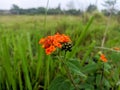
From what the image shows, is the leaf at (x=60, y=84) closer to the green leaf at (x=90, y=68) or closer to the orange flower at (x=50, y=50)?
the green leaf at (x=90, y=68)

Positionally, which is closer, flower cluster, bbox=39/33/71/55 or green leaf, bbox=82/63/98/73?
flower cluster, bbox=39/33/71/55

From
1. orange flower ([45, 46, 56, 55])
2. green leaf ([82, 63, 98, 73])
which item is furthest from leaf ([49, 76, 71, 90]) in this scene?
orange flower ([45, 46, 56, 55])

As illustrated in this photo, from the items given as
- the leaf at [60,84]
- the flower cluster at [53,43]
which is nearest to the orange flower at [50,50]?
the flower cluster at [53,43]

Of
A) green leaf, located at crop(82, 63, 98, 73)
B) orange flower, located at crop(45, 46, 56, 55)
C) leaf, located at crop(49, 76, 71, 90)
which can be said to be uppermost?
orange flower, located at crop(45, 46, 56, 55)

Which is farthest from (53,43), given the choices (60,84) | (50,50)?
(60,84)

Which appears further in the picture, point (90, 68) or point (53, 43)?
point (90, 68)

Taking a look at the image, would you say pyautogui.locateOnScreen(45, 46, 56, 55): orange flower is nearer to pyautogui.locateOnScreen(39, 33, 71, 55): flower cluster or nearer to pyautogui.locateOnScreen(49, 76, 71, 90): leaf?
pyautogui.locateOnScreen(39, 33, 71, 55): flower cluster

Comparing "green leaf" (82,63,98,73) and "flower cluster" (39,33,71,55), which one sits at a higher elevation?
"flower cluster" (39,33,71,55)

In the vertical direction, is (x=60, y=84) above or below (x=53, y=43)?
below

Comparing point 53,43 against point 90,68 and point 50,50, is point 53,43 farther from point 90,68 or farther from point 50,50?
point 90,68

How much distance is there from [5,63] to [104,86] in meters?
0.41

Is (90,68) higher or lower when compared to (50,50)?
lower

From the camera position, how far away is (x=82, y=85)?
99cm

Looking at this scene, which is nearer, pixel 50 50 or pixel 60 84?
pixel 50 50
